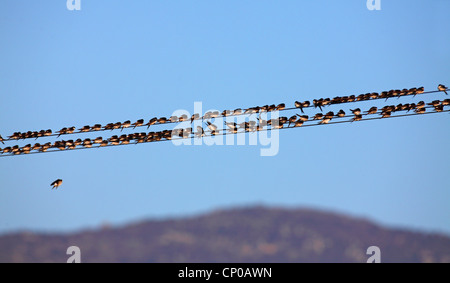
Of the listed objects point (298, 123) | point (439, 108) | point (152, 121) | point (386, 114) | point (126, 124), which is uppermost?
point (126, 124)

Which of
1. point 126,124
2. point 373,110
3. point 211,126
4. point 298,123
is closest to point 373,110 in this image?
point 373,110

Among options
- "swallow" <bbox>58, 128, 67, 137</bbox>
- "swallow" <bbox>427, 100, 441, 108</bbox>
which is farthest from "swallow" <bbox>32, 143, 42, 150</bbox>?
"swallow" <bbox>427, 100, 441, 108</bbox>

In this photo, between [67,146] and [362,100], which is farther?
[67,146]

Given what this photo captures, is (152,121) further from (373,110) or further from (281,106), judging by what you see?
(373,110)

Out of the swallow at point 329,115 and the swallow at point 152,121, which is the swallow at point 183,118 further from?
the swallow at point 329,115

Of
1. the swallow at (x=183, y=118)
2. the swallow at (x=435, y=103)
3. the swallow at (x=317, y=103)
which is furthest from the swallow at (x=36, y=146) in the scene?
the swallow at (x=435, y=103)

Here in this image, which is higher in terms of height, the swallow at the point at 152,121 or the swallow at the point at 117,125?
the swallow at the point at 117,125

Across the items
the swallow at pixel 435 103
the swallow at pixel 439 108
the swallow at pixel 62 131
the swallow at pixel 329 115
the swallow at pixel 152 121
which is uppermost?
the swallow at pixel 62 131

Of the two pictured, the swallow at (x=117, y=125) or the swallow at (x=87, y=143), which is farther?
the swallow at (x=117, y=125)
